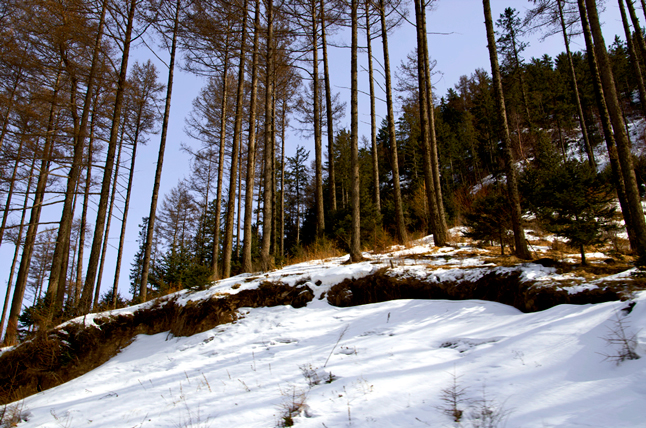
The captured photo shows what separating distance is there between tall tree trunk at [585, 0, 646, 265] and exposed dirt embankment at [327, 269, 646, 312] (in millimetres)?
2477

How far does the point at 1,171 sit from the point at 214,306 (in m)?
11.8

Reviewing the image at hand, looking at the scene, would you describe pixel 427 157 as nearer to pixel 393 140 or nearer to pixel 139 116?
pixel 393 140

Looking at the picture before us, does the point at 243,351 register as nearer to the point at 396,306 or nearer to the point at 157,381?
the point at 157,381

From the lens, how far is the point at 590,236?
17.4 feet

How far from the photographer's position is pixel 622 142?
6.41 metres

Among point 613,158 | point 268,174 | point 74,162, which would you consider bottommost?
point 613,158

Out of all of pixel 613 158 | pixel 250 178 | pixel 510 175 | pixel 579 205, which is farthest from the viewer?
pixel 250 178

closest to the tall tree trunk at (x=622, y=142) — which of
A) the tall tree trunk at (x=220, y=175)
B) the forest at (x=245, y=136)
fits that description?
the forest at (x=245, y=136)

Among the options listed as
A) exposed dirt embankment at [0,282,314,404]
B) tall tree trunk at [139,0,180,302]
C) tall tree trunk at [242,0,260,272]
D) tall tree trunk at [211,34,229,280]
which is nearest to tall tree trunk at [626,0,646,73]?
tall tree trunk at [242,0,260,272]

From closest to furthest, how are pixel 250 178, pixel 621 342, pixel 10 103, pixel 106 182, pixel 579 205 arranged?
pixel 621 342, pixel 579 205, pixel 106 182, pixel 250 178, pixel 10 103

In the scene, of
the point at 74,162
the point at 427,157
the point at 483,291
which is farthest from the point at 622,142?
the point at 74,162

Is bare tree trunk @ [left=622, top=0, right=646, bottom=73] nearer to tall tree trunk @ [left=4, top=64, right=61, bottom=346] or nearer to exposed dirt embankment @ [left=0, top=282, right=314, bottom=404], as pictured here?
exposed dirt embankment @ [left=0, top=282, right=314, bottom=404]

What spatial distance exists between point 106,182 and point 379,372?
10123 mm

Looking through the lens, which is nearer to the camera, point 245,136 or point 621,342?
point 621,342
